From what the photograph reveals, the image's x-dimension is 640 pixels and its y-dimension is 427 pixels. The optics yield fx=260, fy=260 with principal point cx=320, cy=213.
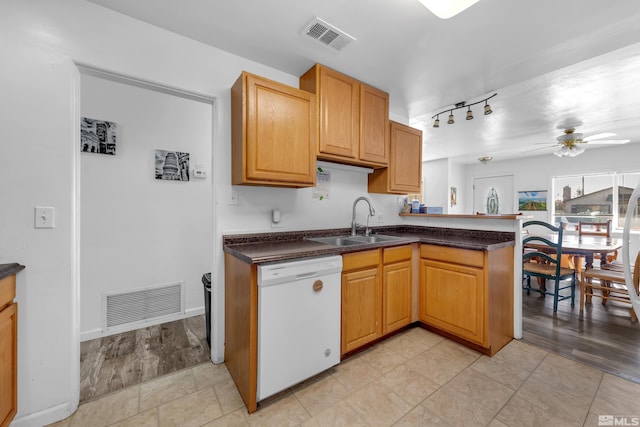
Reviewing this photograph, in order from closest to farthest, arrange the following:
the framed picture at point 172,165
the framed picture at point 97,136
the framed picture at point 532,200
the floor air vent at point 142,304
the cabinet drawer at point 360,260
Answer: the cabinet drawer at point 360,260 < the framed picture at point 97,136 < the floor air vent at point 142,304 < the framed picture at point 172,165 < the framed picture at point 532,200

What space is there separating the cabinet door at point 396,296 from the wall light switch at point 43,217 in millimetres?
2189

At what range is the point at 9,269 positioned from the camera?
4.10 ft

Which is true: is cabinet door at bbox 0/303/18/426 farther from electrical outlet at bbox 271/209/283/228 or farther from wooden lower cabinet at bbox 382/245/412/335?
wooden lower cabinet at bbox 382/245/412/335

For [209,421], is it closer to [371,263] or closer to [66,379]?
[66,379]

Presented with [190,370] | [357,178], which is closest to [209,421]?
[190,370]

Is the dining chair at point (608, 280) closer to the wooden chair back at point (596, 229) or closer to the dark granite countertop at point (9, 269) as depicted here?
the wooden chair back at point (596, 229)

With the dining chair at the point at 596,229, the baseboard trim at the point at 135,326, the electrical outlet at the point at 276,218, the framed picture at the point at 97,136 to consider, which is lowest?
the baseboard trim at the point at 135,326

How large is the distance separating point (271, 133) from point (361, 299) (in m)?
1.42

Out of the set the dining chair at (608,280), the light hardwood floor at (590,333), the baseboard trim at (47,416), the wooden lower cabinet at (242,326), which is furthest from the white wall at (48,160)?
the dining chair at (608,280)

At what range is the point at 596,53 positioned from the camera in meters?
1.96

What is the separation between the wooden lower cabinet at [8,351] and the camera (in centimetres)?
119

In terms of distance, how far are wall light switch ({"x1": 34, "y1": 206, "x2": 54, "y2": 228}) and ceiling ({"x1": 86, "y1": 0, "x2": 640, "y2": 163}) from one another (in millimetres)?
1248

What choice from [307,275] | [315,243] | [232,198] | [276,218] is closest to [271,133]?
[232,198]

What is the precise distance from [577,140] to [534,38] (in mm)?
2817
